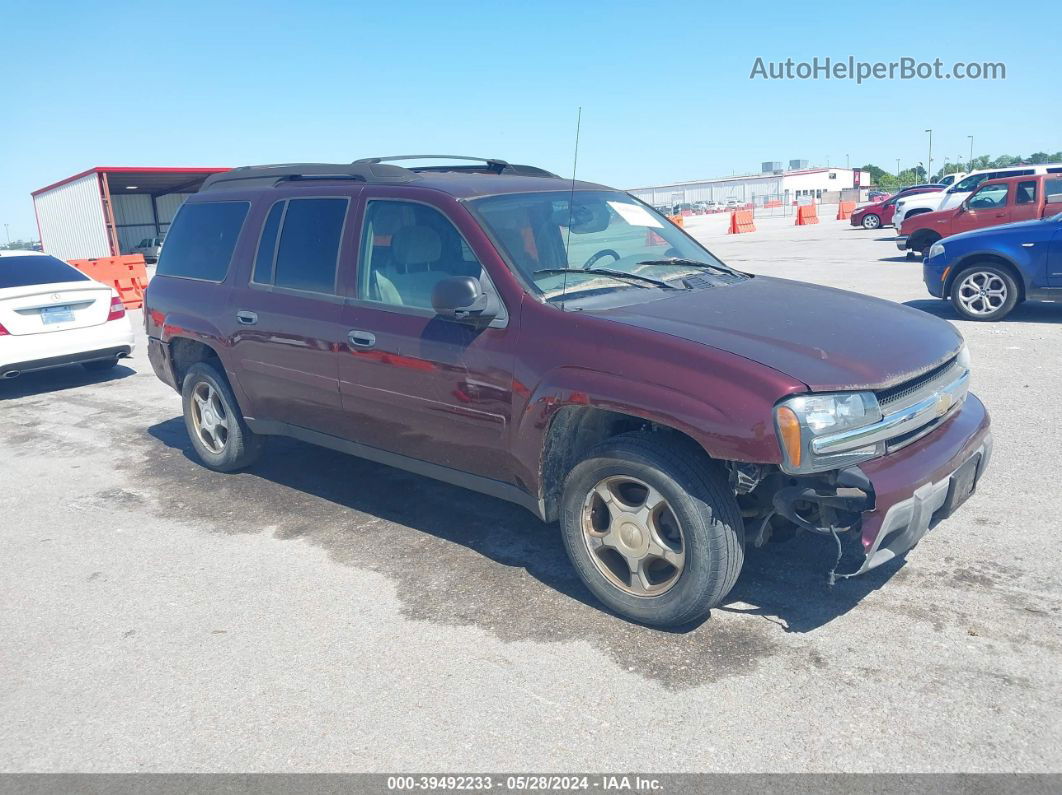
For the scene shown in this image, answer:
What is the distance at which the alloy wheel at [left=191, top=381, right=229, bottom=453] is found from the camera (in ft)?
19.8

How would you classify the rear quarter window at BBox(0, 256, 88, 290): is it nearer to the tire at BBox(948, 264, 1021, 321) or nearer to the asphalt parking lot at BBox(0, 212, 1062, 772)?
the asphalt parking lot at BBox(0, 212, 1062, 772)

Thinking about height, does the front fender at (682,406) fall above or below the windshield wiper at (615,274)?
below

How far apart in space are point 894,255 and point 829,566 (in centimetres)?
1741

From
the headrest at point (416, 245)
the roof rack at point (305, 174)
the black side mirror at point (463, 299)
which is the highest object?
the roof rack at point (305, 174)

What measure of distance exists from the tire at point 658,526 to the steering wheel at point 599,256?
107cm

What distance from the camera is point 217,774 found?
9.55ft

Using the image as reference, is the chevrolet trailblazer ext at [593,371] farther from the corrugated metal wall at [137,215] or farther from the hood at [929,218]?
the corrugated metal wall at [137,215]

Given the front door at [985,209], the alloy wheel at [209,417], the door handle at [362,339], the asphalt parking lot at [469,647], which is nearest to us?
the asphalt parking lot at [469,647]

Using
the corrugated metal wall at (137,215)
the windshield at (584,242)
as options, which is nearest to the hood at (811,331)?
the windshield at (584,242)

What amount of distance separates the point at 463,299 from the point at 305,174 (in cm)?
202

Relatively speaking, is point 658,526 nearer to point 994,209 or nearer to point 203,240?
point 203,240

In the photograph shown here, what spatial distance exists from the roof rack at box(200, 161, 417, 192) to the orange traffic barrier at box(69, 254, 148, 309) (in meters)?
12.7

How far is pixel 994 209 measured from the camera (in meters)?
15.7

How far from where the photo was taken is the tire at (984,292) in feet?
33.0
